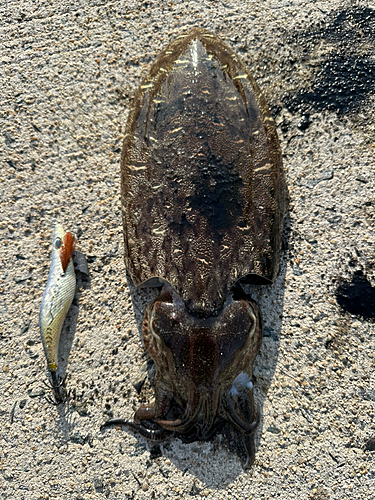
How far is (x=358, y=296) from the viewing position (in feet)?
12.4

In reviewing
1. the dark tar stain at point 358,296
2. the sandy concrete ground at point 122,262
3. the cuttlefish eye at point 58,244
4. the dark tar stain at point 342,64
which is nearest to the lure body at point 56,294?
the cuttlefish eye at point 58,244

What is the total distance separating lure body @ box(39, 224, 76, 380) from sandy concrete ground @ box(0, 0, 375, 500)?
5.4 inches

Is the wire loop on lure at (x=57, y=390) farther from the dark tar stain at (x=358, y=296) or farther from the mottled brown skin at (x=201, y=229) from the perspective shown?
the dark tar stain at (x=358, y=296)

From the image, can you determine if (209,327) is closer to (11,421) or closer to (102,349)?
(102,349)

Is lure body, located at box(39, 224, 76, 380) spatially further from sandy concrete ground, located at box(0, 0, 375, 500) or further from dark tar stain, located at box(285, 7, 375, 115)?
dark tar stain, located at box(285, 7, 375, 115)

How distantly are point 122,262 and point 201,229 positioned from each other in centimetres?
118

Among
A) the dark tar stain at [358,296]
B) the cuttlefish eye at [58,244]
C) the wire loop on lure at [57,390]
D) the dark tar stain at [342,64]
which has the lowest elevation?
the wire loop on lure at [57,390]

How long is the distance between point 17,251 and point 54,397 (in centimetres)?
138

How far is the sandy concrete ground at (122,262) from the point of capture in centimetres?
345

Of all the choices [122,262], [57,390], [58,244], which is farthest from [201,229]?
[57,390]

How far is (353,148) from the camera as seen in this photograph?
4.15 metres

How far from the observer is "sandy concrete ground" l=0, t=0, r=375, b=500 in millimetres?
3453

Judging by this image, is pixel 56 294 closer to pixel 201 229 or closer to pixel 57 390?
pixel 57 390

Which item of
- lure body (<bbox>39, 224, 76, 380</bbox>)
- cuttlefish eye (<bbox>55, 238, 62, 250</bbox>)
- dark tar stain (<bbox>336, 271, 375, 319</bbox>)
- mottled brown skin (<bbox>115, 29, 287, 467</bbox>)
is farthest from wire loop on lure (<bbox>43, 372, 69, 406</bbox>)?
dark tar stain (<bbox>336, 271, 375, 319</bbox>)
